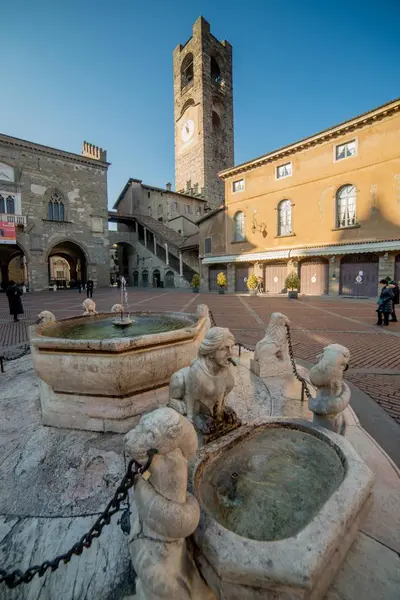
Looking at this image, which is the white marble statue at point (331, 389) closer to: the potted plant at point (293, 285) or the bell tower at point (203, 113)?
the potted plant at point (293, 285)

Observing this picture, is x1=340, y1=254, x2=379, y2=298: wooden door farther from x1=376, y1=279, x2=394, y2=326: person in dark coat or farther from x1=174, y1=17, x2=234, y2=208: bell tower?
x1=174, y1=17, x2=234, y2=208: bell tower

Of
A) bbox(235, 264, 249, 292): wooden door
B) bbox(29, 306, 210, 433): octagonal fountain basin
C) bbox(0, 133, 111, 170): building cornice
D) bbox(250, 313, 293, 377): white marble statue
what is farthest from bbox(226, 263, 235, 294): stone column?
bbox(29, 306, 210, 433): octagonal fountain basin

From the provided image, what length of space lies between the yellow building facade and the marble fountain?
17.7 meters

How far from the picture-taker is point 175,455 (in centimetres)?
133

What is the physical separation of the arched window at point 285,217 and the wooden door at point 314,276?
309cm

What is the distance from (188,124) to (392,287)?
44170 millimetres

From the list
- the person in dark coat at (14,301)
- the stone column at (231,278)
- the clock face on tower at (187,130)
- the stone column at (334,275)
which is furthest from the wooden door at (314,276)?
the clock face on tower at (187,130)

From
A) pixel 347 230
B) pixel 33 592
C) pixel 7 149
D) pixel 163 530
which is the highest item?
pixel 7 149

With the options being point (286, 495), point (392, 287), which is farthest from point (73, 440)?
point (392, 287)

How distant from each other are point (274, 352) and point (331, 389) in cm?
194

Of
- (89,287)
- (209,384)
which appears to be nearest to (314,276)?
(89,287)

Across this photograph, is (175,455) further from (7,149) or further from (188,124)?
(188,124)

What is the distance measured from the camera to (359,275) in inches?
713

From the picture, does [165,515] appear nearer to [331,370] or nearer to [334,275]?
[331,370]
